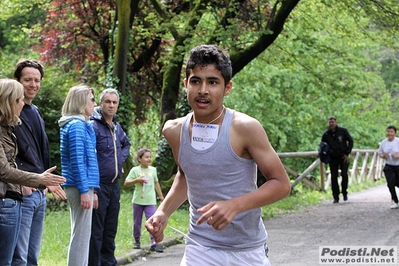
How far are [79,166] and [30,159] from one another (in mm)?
927

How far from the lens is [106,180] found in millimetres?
8062

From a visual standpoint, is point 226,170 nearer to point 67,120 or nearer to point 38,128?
point 38,128

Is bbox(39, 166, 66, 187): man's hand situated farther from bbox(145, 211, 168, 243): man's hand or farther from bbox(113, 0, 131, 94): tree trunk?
bbox(113, 0, 131, 94): tree trunk

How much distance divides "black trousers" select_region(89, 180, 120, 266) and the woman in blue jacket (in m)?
0.58

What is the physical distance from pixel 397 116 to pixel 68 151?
41906mm

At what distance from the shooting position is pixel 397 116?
46719mm

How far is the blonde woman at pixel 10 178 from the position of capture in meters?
5.48

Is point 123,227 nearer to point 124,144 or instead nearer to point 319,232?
point 319,232

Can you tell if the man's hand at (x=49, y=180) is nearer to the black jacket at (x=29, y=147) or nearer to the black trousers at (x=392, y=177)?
the black jacket at (x=29, y=147)

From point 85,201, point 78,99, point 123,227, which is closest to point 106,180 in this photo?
point 85,201

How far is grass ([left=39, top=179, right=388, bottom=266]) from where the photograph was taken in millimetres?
9250

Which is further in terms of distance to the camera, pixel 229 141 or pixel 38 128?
pixel 38 128

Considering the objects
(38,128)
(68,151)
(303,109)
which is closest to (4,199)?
(38,128)

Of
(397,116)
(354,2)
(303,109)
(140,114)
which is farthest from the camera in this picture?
(397,116)
